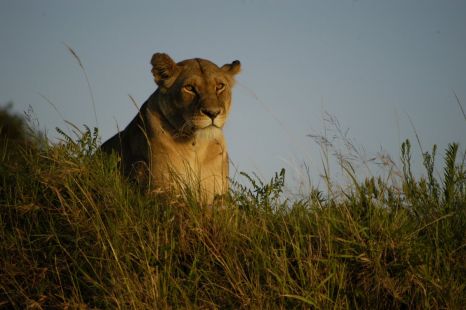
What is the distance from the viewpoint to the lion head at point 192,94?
577 cm

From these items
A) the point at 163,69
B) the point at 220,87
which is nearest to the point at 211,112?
the point at 220,87

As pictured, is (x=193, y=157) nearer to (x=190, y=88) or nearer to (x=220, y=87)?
(x=190, y=88)

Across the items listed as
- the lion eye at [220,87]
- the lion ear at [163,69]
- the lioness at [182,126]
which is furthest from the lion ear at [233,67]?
the lion ear at [163,69]

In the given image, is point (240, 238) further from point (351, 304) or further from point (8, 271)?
point (8, 271)

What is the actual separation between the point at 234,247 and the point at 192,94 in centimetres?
269

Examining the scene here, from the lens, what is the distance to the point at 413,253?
345 centimetres

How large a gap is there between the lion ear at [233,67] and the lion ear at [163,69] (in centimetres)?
74

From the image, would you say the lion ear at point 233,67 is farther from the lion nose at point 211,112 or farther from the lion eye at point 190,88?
the lion nose at point 211,112

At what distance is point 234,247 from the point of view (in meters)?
3.70

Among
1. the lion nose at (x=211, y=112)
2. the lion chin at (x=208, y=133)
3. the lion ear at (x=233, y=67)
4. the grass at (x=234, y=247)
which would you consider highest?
the lion ear at (x=233, y=67)

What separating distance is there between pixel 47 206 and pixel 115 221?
0.77 metres

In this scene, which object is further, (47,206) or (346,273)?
(47,206)

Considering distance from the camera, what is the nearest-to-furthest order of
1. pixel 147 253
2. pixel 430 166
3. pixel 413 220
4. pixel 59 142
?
1. pixel 147 253
2. pixel 413 220
3. pixel 430 166
4. pixel 59 142

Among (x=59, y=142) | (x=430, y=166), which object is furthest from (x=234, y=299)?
(x=59, y=142)
